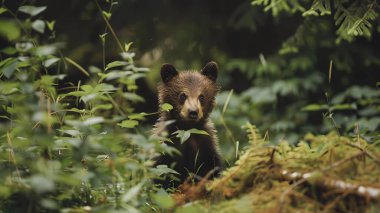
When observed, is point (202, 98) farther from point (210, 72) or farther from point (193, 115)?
point (193, 115)

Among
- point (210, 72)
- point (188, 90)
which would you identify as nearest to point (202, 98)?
point (188, 90)

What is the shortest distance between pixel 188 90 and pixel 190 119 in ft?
1.67

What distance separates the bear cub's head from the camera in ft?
19.0

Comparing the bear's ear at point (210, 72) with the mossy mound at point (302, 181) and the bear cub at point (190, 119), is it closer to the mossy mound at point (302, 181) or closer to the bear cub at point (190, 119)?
the bear cub at point (190, 119)

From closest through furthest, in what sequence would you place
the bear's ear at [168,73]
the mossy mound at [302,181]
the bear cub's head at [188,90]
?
the mossy mound at [302,181] → the bear cub's head at [188,90] → the bear's ear at [168,73]

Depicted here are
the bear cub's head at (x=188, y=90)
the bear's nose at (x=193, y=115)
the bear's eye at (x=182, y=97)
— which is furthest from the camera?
the bear's eye at (x=182, y=97)

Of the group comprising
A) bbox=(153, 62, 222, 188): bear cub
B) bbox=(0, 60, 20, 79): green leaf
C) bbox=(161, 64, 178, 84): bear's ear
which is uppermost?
bbox=(0, 60, 20, 79): green leaf

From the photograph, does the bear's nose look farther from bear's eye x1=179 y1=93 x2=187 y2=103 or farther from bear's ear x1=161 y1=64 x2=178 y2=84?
bear's ear x1=161 y1=64 x2=178 y2=84

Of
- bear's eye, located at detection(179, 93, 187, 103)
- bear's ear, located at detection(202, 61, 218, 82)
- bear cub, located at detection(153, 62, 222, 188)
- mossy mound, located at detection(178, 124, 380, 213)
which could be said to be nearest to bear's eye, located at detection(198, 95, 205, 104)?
bear cub, located at detection(153, 62, 222, 188)

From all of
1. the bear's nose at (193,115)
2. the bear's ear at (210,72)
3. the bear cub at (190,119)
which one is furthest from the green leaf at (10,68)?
the bear's ear at (210,72)

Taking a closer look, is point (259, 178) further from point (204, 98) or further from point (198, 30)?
point (198, 30)

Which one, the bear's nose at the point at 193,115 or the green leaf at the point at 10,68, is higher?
the green leaf at the point at 10,68

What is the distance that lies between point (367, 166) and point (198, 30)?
7.76 meters

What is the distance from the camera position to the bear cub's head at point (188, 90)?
5.79m
